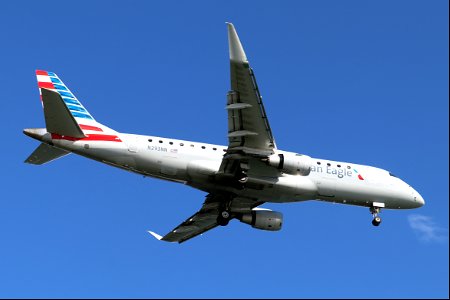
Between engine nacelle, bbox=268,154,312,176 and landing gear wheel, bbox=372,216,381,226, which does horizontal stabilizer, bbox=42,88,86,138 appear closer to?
engine nacelle, bbox=268,154,312,176

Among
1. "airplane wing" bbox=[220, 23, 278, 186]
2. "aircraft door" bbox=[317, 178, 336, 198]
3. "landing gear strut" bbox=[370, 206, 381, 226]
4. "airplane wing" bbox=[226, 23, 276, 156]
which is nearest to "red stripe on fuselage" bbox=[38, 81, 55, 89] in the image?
"airplane wing" bbox=[220, 23, 278, 186]

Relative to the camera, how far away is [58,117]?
134ft

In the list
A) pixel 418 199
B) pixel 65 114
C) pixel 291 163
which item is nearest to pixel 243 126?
pixel 291 163

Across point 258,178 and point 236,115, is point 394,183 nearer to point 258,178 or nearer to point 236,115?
point 258,178

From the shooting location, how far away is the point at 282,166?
140ft

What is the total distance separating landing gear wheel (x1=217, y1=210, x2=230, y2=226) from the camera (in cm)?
4703

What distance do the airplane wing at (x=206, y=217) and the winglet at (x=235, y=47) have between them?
12.2m

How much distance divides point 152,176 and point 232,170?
15.7ft

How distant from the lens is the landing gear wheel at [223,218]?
154ft

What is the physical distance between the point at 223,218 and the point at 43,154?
1181 cm

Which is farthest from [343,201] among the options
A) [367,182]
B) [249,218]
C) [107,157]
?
[107,157]

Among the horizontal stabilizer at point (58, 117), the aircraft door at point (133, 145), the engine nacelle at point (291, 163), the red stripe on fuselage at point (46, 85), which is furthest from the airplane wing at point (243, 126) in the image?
the red stripe on fuselage at point (46, 85)

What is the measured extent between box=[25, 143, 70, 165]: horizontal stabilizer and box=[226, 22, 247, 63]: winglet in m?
12.5

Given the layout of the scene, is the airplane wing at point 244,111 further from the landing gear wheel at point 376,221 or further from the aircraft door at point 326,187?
the landing gear wheel at point 376,221
